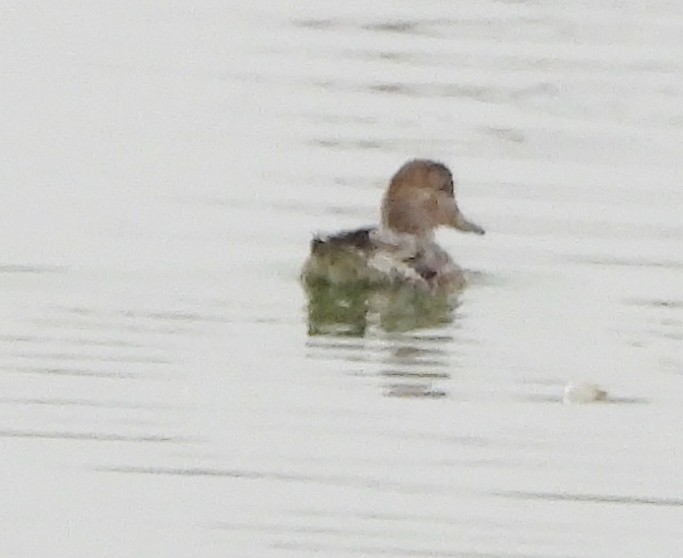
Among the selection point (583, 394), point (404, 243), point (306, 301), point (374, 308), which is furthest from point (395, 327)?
point (583, 394)

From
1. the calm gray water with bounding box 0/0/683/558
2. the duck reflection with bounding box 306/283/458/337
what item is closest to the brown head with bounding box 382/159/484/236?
the calm gray water with bounding box 0/0/683/558

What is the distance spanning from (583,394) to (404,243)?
88.7 inches

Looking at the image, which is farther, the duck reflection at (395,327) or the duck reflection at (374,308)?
the duck reflection at (374,308)

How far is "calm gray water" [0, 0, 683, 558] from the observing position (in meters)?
11.0

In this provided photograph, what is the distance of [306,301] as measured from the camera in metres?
13.9

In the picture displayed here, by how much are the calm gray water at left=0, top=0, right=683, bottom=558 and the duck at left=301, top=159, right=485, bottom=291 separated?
21cm

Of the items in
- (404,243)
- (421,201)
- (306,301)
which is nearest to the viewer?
(306,301)

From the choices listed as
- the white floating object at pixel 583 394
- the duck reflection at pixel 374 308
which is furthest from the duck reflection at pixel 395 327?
the white floating object at pixel 583 394

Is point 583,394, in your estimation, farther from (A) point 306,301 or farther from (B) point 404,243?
(B) point 404,243

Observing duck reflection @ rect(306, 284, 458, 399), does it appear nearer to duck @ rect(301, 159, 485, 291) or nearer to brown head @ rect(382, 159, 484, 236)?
duck @ rect(301, 159, 485, 291)

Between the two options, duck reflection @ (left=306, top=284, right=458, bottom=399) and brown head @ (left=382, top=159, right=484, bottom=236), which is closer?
duck reflection @ (left=306, top=284, right=458, bottom=399)

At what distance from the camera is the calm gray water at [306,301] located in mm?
11023

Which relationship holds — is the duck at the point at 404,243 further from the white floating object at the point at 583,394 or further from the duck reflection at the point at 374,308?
the white floating object at the point at 583,394

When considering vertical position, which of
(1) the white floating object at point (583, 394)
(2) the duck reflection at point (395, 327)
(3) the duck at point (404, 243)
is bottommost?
(1) the white floating object at point (583, 394)
